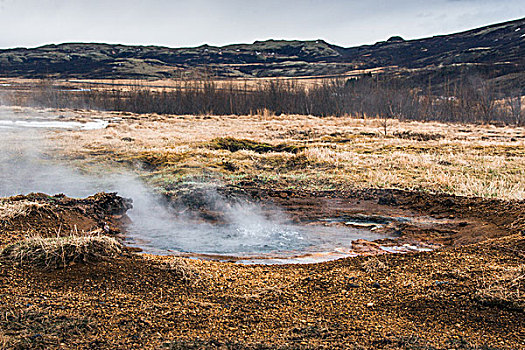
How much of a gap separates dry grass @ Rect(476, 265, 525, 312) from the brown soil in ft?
0.04

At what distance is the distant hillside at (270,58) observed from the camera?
10056 centimetres

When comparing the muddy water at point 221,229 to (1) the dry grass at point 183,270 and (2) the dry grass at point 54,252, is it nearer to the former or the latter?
(1) the dry grass at point 183,270

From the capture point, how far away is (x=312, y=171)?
13.3 m

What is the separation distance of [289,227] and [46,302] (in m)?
5.18

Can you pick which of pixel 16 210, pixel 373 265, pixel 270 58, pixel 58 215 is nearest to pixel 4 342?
pixel 373 265

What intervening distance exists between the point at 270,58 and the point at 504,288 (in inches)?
6554

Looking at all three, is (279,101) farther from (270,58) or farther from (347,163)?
(270,58)

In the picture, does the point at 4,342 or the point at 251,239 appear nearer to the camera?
the point at 4,342

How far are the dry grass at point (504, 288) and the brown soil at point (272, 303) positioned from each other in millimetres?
13

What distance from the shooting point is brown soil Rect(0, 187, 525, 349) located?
329cm

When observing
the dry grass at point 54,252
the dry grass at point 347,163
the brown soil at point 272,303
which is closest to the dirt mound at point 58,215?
the brown soil at point 272,303

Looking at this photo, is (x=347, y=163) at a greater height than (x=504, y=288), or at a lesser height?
lesser

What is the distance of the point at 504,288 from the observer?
3980mm

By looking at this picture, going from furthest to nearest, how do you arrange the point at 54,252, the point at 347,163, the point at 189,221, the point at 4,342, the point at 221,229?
the point at 347,163 < the point at 189,221 < the point at 221,229 < the point at 54,252 < the point at 4,342
